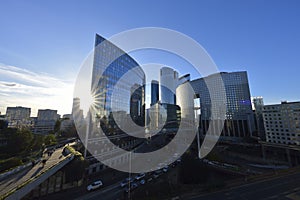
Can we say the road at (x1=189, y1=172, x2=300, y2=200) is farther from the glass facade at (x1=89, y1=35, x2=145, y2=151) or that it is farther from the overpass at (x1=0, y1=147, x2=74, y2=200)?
the glass facade at (x1=89, y1=35, x2=145, y2=151)

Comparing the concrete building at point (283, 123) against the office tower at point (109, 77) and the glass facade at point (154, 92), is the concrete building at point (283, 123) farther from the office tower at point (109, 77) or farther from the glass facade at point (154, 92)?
the glass facade at point (154, 92)

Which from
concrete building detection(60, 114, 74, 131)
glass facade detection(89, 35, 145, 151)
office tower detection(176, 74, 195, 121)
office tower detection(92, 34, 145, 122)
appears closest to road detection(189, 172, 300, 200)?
glass facade detection(89, 35, 145, 151)

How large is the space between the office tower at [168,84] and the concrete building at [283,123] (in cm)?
6520

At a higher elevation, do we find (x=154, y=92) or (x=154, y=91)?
(x=154, y=91)

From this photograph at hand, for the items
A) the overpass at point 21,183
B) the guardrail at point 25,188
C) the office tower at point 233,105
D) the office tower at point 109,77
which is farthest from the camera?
the office tower at point 233,105

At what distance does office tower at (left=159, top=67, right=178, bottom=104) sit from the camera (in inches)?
3710

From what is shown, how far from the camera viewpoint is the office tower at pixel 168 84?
94244 mm

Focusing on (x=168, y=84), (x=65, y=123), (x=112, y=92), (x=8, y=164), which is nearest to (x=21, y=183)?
(x=8, y=164)

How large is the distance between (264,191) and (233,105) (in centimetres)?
4086

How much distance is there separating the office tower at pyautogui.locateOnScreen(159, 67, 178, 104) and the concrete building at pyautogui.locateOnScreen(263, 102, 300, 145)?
65.2 m

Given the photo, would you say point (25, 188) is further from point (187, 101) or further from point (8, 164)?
point (187, 101)

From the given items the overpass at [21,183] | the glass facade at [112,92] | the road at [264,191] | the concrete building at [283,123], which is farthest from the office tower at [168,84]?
the overpass at [21,183]

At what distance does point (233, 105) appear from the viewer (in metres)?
45.5

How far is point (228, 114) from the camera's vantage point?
45844mm
